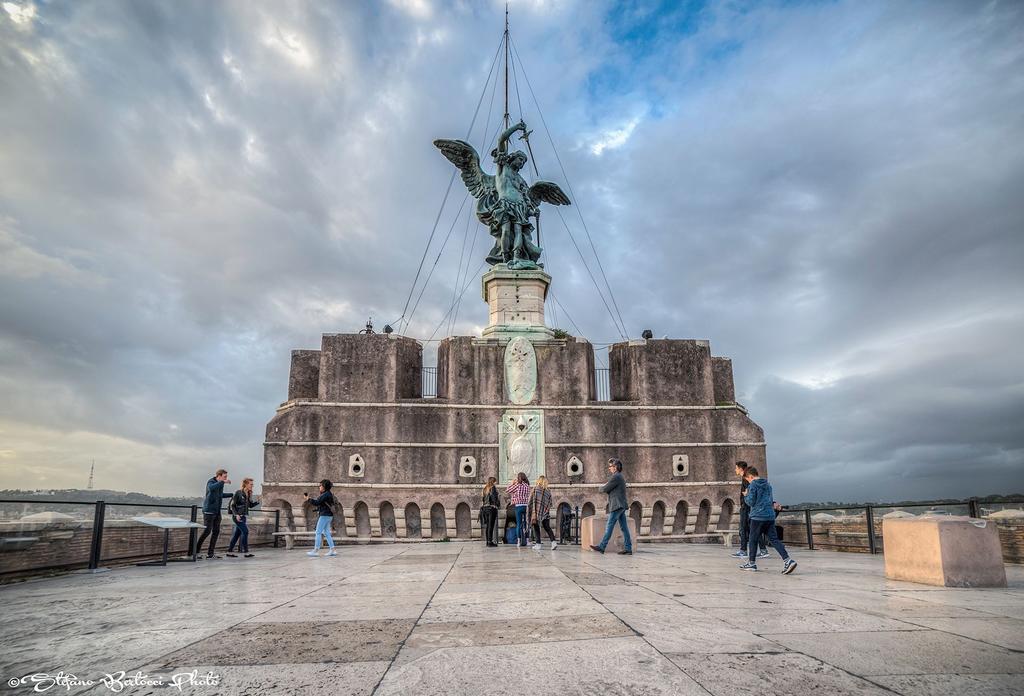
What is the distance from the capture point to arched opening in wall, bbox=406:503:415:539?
20.0 metres

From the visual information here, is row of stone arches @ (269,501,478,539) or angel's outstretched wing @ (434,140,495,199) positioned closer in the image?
row of stone arches @ (269,501,478,539)

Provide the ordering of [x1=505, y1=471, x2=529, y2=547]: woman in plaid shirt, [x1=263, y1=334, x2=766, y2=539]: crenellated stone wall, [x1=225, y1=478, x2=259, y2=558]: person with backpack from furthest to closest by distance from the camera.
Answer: [x1=263, y1=334, x2=766, y2=539]: crenellated stone wall, [x1=505, y1=471, x2=529, y2=547]: woman in plaid shirt, [x1=225, y1=478, x2=259, y2=558]: person with backpack

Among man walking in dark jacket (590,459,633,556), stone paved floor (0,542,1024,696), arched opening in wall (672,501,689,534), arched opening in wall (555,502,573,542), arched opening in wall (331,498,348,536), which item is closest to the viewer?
stone paved floor (0,542,1024,696)

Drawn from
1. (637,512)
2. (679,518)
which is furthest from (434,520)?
(679,518)

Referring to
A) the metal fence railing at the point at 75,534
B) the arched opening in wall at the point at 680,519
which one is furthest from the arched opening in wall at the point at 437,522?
the arched opening in wall at the point at 680,519

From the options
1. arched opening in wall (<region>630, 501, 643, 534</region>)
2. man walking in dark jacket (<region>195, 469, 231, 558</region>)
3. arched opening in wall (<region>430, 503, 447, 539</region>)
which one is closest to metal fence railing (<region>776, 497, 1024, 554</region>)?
arched opening in wall (<region>630, 501, 643, 534</region>)

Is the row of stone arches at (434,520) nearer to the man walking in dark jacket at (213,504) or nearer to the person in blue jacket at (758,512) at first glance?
the man walking in dark jacket at (213,504)

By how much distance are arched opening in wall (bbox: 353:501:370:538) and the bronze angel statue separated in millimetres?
10718

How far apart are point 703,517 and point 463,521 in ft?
28.7

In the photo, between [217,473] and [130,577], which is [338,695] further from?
[217,473]

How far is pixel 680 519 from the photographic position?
68.7ft

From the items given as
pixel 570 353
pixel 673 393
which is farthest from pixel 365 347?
pixel 673 393

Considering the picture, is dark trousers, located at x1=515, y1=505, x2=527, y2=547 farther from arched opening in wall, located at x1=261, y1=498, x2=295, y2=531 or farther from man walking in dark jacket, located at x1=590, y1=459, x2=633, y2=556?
arched opening in wall, located at x1=261, y1=498, x2=295, y2=531

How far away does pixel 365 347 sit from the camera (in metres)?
21.0
